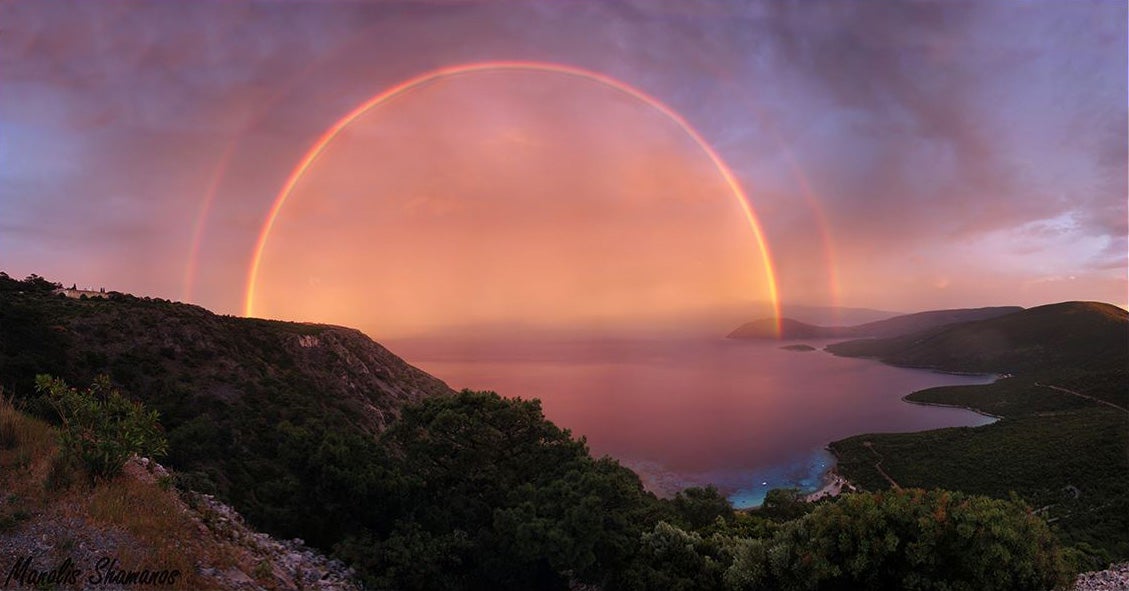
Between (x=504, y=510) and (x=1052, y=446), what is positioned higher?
(x=504, y=510)

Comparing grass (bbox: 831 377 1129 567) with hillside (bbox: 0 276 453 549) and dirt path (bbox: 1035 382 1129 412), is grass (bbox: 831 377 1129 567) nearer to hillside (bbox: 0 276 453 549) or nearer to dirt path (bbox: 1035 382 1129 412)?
dirt path (bbox: 1035 382 1129 412)

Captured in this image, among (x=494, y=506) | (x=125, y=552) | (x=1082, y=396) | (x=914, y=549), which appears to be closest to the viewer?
(x=125, y=552)

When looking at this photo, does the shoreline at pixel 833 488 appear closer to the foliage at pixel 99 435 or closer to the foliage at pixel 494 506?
the foliage at pixel 494 506

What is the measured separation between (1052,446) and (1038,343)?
112590 millimetres

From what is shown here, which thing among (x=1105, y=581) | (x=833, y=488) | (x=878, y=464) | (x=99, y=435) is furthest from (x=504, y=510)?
(x=878, y=464)

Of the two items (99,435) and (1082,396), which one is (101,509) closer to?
(99,435)

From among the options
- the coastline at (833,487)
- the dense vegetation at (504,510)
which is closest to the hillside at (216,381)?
the dense vegetation at (504,510)

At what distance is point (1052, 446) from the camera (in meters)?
47.3

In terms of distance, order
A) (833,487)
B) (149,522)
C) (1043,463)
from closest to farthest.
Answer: (149,522) < (1043,463) < (833,487)

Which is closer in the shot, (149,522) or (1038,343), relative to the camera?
(149,522)

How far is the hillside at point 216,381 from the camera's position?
18156 millimetres

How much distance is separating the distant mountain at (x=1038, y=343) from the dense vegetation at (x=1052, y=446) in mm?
524

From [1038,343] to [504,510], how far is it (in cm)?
17054

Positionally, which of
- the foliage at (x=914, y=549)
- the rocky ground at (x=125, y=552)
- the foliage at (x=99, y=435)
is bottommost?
the foliage at (x=914, y=549)
